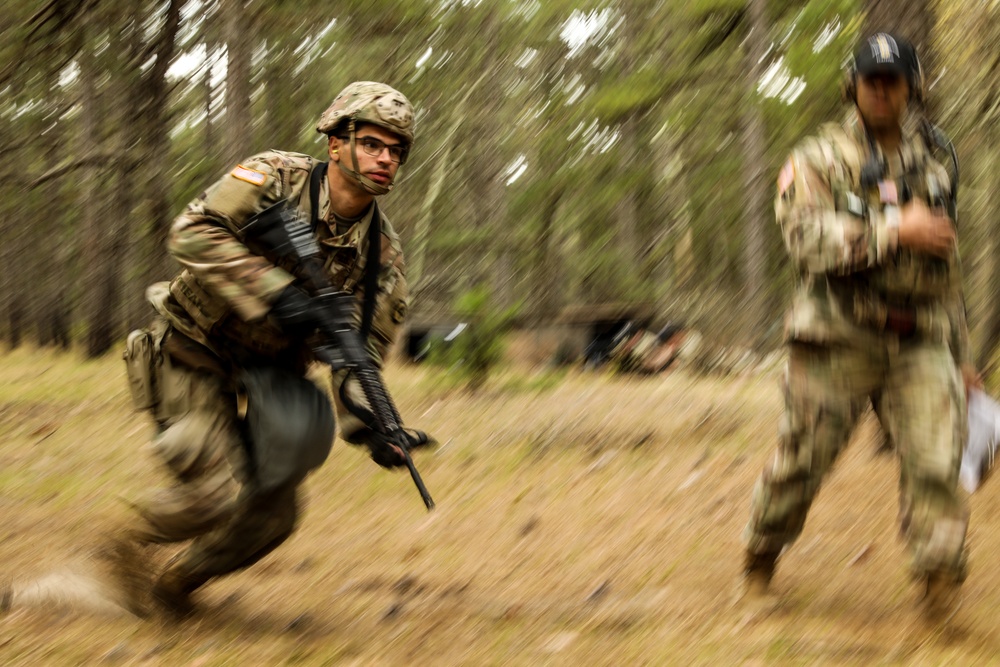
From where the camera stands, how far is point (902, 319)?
394 cm

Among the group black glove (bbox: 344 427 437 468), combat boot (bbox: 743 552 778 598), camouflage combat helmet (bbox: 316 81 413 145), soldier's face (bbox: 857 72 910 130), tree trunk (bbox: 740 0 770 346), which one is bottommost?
tree trunk (bbox: 740 0 770 346)

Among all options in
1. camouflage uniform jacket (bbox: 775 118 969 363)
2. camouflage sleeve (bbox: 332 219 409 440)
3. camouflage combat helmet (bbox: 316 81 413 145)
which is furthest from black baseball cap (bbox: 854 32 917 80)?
camouflage sleeve (bbox: 332 219 409 440)

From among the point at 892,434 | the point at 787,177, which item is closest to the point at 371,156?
the point at 787,177

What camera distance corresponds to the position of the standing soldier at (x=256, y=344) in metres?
4.12

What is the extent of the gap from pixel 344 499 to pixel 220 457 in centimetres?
317

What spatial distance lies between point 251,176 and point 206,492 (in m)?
1.19

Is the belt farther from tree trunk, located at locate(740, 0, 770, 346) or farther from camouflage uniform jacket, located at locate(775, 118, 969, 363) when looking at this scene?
tree trunk, located at locate(740, 0, 770, 346)

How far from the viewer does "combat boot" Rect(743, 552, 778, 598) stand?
454cm

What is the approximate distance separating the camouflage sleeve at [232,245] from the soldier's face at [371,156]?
291mm

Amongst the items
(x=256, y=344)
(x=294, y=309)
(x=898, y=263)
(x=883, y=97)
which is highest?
(x=294, y=309)

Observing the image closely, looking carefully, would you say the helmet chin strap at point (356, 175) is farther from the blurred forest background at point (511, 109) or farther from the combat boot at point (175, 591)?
the blurred forest background at point (511, 109)

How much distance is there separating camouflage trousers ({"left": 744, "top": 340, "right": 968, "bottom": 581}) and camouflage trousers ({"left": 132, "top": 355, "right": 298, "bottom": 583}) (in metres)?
1.89

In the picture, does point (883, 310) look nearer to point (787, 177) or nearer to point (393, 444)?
point (787, 177)

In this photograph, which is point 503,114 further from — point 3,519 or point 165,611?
point 165,611
